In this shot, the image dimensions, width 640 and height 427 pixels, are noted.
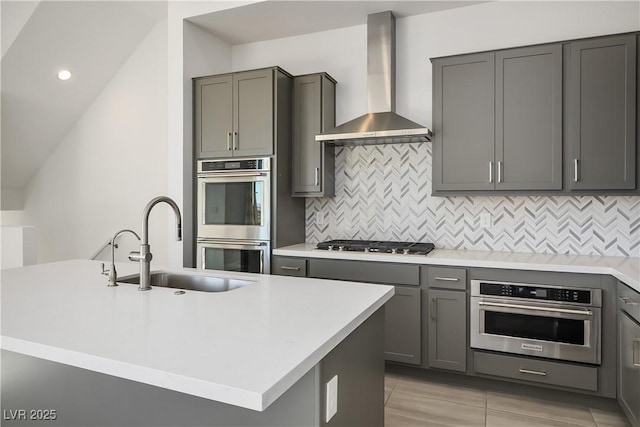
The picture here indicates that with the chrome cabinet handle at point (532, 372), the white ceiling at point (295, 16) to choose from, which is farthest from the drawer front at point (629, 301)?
the white ceiling at point (295, 16)

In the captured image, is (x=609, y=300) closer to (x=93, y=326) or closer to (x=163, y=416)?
(x=163, y=416)

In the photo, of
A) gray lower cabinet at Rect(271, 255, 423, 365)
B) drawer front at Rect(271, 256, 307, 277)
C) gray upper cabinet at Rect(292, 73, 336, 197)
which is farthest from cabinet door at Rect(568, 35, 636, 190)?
drawer front at Rect(271, 256, 307, 277)

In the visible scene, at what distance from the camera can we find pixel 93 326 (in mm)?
1298

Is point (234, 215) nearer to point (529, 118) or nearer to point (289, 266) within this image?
point (289, 266)

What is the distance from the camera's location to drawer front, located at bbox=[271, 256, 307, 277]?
3.39 meters

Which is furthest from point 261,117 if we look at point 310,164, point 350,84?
point 350,84

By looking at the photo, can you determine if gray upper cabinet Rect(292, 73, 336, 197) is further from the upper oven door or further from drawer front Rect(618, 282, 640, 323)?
drawer front Rect(618, 282, 640, 323)

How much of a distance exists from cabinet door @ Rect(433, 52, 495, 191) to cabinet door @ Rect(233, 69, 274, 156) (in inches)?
52.5

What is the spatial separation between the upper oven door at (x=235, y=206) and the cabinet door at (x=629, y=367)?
2455 mm

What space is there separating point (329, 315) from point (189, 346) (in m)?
0.48

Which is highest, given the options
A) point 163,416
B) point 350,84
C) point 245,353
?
point 350,84

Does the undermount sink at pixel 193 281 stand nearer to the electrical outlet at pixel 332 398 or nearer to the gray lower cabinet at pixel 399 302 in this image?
the electrical outlet at pixel 332 398

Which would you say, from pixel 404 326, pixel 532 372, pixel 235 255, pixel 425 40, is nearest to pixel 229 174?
pixel 235 255

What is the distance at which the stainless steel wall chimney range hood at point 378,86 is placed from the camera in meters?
3.43
